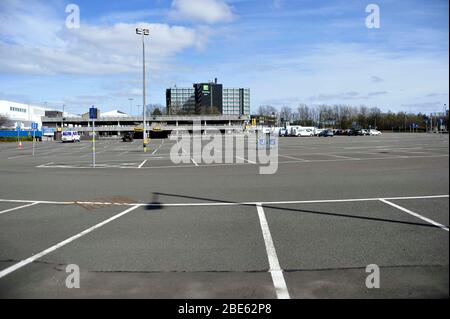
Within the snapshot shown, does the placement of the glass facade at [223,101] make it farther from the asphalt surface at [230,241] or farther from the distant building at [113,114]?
the asphalt surface at [230,241]

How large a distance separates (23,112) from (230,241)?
567 ft

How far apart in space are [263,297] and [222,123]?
148 metres

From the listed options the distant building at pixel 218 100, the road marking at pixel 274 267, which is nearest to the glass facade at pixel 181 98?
the distant building at pixel 218 100

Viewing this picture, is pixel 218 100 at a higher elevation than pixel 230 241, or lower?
higher

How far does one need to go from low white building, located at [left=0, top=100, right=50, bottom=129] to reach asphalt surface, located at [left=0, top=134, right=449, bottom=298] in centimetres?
13666

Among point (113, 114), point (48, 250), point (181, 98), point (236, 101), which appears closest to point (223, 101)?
point (236, 101)

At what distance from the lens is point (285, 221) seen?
778cm

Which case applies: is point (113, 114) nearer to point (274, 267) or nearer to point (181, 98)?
point (181, 98)

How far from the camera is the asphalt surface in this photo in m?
4.54

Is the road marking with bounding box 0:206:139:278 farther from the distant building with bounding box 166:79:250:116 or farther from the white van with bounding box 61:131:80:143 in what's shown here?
the distant building with bounding box 166:79:250:116

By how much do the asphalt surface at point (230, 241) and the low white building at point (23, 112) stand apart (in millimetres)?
136662

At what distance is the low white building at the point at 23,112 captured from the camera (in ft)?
456

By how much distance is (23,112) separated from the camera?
158m

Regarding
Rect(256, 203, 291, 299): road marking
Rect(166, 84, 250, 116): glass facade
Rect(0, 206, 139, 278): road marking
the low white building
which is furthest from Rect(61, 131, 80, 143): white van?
Rect(166, 84, 250, 116): glass facade
